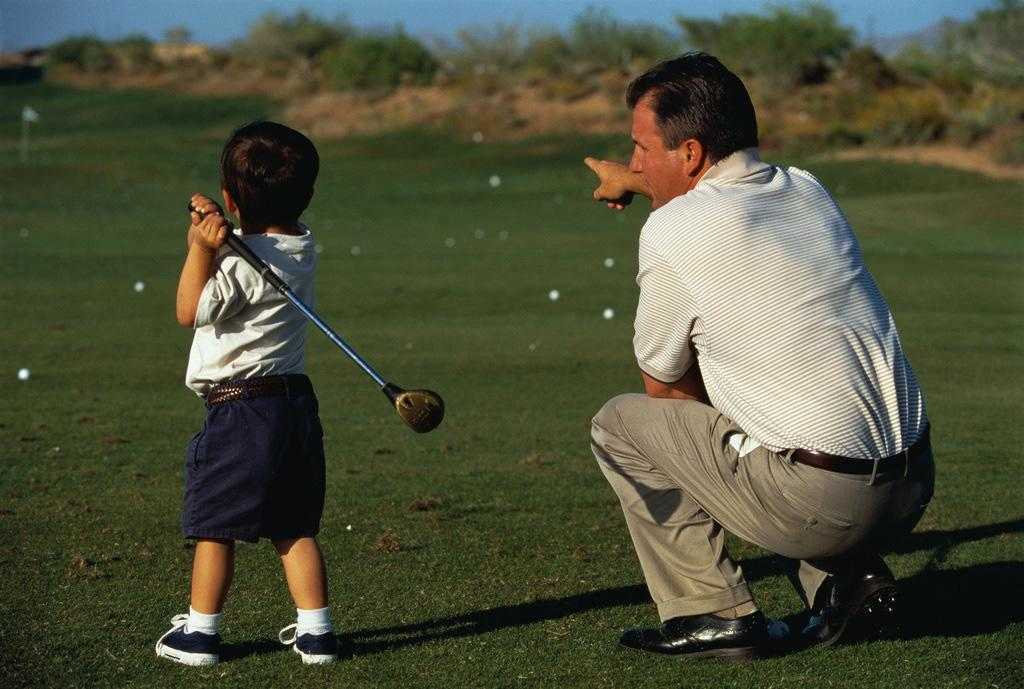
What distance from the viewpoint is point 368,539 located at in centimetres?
644

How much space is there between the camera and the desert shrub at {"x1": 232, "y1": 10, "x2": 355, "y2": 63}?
7056 centimetres

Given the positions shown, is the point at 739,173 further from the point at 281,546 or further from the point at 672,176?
the point at 281,546

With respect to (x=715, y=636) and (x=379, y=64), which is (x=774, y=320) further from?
(x=379, y=64)

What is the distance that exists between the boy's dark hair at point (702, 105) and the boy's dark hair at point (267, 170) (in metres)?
1.02

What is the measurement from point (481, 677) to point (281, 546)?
73 cm

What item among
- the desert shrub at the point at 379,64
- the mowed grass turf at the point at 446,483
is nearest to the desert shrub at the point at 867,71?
the desert shrub at the point at 379,64

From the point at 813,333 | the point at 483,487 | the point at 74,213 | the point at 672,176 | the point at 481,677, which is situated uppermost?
the point at 672,176

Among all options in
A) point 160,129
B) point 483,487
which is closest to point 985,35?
point 160,129

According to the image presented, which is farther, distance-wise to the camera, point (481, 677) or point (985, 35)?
point (985, 35)

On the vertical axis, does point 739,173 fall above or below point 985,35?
above

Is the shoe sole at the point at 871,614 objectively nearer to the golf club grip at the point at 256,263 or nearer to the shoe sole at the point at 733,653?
the shoe sole at the point at 733,653

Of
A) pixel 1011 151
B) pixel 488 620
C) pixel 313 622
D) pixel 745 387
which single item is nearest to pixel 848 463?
pixel 745 387

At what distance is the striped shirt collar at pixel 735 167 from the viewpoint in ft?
15.0

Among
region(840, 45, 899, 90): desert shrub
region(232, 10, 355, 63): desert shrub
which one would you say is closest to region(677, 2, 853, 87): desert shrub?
region(840, 45, 899, 90): desert shrub
